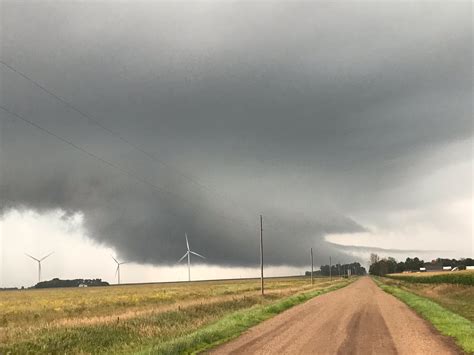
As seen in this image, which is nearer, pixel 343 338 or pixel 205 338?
pixel 343 338

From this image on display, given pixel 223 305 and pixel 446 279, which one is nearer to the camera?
pixel 223 305

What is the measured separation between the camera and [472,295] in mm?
62000

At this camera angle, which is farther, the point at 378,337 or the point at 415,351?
the point at 378,337

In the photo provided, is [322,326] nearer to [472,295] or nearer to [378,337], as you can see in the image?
[378,337]

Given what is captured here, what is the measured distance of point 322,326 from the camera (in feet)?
82.5

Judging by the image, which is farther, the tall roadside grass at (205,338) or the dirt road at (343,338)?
the tall roadside grass at (205,338)

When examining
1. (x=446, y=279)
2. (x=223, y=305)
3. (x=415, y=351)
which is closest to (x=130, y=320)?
(x=223, y=305)

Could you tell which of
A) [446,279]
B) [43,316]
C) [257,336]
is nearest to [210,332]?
[257,336]

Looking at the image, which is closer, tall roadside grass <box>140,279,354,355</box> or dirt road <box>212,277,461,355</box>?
dirt road <box>212,277,461,355</box>

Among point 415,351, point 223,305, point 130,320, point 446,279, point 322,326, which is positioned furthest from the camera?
Result: point 446,279

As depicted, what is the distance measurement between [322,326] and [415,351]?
28.5 ft

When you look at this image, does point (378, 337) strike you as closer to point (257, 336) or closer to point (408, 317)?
point (257, 336)

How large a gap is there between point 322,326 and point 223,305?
58.5 ft

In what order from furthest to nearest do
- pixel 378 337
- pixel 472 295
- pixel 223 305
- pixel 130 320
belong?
pixel 472 295, pixel 223 305, pixel 130 320, pixel 378 337
